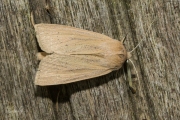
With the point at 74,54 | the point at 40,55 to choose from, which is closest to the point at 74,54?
the point at 74,54

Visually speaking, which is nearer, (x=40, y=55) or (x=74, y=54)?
(x=40, y=55)

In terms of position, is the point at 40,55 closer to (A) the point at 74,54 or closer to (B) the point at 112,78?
(A) the point at 74,54

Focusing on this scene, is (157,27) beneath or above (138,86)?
above

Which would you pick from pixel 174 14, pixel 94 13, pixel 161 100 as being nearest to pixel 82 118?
pixel 161 100

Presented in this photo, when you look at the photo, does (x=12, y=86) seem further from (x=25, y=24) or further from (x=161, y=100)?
(x=161, y=100)
